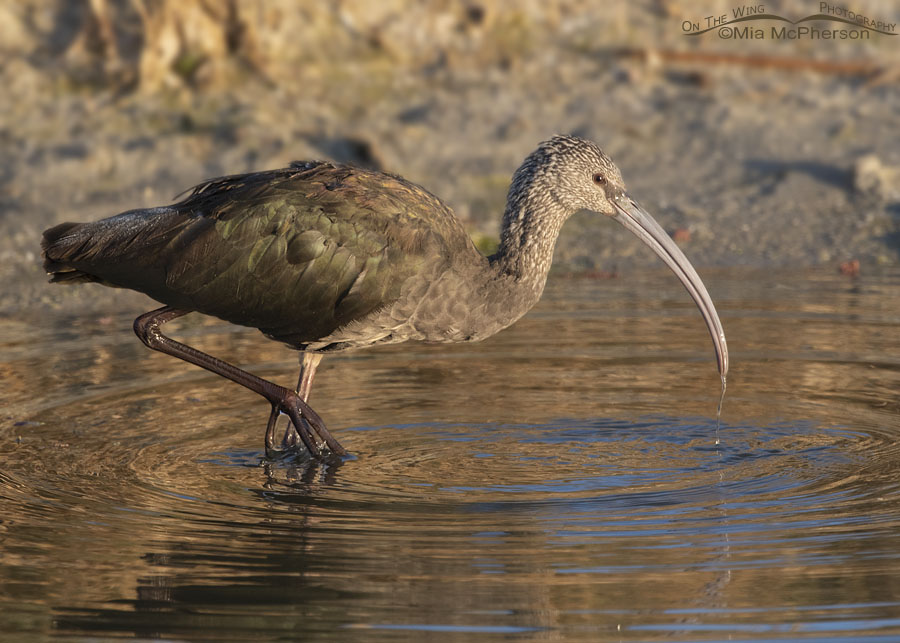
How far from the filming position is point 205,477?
22.2 feet

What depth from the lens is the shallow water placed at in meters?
5.04

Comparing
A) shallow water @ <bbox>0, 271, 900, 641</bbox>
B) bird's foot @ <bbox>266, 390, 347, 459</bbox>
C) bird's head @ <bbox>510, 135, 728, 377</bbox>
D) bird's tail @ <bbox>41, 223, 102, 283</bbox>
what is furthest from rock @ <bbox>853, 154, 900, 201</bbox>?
bird's tail @ <bbox>41, 223, 102, 283</bbox>

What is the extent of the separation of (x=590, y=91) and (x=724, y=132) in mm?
1304

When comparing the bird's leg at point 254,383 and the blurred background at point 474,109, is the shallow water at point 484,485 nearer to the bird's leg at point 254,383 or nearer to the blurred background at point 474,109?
the bird's leg at point 254,383

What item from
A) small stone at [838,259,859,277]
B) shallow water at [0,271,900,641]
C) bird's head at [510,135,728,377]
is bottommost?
shallow water at [0,271,900,641]

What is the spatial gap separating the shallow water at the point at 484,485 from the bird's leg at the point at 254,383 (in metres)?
0.17

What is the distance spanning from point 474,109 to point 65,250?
21.9 ft

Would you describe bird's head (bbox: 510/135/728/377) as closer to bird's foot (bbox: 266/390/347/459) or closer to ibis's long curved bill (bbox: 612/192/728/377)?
ibis's long curved bill (bbox: 612/192/728/377)

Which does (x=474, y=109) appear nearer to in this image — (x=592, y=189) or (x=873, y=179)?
(x=873, y=179)

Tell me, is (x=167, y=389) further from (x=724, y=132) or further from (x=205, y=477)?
(x=724, y=132)

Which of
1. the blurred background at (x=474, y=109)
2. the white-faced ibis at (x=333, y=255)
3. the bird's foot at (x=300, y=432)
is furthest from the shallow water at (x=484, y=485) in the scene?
the blurred background at (x=474, y=109)

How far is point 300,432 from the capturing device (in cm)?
723

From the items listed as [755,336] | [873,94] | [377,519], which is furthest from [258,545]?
[873,94]

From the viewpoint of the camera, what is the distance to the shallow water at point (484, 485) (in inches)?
198
